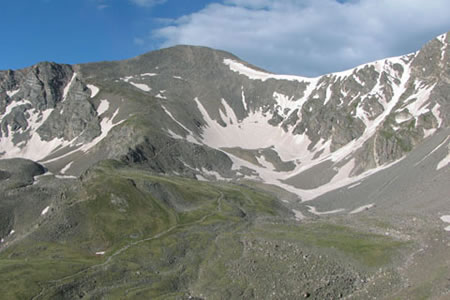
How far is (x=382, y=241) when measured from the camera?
8094cm

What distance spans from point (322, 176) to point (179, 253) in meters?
123

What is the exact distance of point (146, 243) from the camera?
90500 mm

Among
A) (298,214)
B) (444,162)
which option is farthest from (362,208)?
(444,162)

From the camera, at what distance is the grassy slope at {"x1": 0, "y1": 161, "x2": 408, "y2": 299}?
70750mm

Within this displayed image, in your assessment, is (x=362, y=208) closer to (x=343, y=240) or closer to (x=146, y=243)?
(x=343, y=240)

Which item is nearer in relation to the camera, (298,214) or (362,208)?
(362,208)

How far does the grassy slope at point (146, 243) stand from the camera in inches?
2785

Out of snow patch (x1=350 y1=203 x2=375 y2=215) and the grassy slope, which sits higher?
the grassy slope

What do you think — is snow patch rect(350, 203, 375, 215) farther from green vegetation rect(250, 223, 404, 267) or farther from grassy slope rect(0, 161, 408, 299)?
green vegetation rect(250, 223, 404, 267)

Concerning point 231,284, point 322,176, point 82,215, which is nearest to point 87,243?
point 82,215

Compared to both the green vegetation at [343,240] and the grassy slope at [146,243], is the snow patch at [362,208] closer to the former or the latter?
the grassy slope at [146,243]

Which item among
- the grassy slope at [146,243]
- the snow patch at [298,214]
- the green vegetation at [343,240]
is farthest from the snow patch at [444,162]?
the grassy slope at [146,243]

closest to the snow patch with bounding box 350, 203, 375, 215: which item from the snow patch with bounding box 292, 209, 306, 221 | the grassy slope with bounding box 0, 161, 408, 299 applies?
the snow patch with bounding box 292, 209, 306, 221

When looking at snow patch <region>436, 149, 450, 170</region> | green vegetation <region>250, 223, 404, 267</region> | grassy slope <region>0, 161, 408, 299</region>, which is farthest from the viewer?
snow patch <region>436, 149, 450, 170</region>
